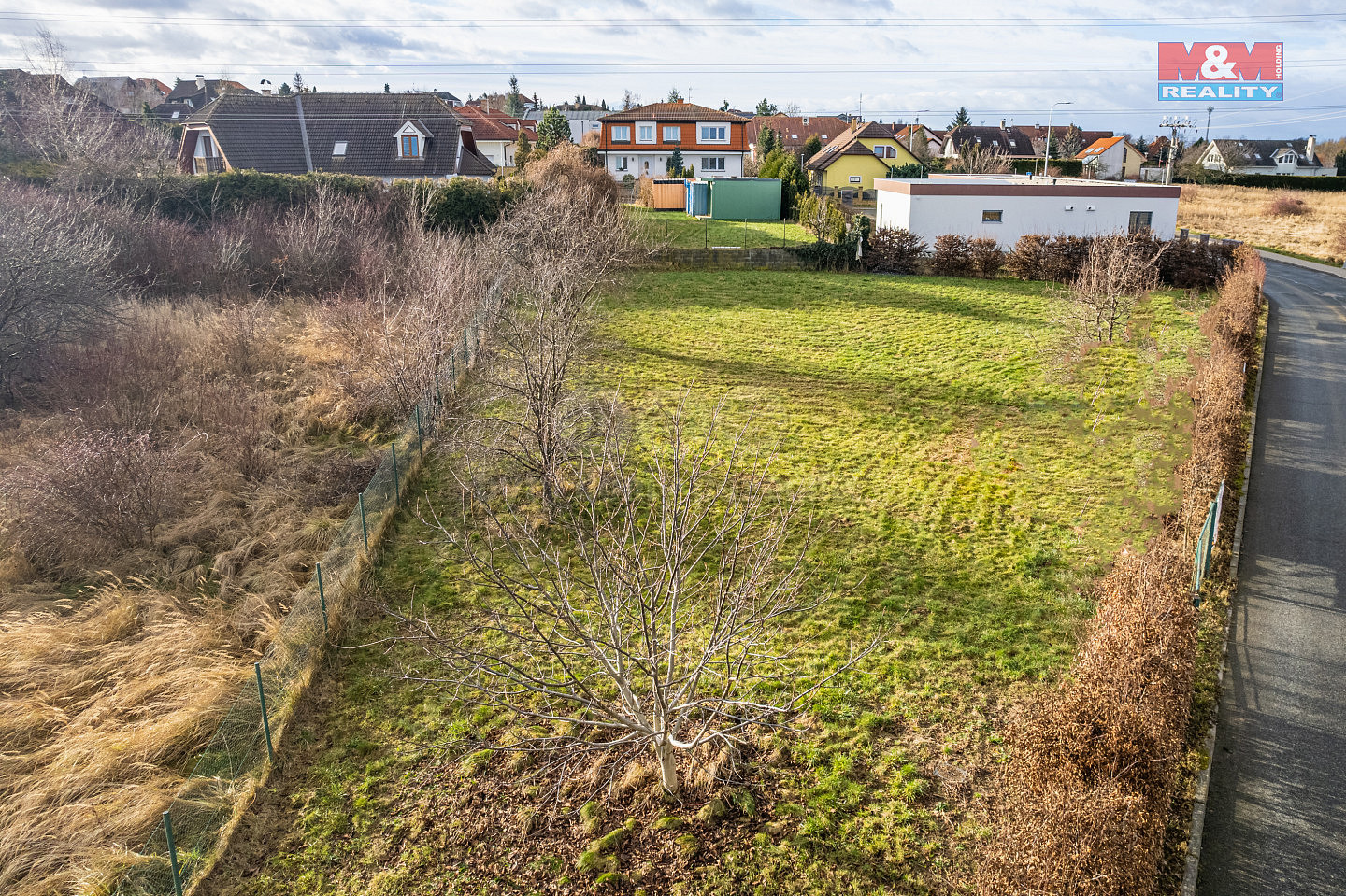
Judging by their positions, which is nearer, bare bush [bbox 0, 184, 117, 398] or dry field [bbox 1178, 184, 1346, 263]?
bare bush [bbox 0, 184, 117, 398]

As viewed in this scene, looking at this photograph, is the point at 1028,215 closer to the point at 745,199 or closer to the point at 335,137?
the point at 745,199

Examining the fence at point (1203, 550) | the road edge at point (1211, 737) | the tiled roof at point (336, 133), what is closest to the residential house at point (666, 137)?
the tiled roof at point (336, 133)

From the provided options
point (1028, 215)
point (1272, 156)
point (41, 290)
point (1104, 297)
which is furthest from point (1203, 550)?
point (1272, 156)

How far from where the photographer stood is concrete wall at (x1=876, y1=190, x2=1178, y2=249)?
1154 inches

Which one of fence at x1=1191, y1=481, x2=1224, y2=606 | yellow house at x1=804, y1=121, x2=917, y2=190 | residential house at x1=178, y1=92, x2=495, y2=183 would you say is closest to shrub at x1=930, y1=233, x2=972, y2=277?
fence at x1=1191, y1=481, x2=1224, y2=606

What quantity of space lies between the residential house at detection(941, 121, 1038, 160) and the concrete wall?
46.1 m

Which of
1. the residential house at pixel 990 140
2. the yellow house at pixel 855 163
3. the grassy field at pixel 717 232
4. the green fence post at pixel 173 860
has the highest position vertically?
the residential house at pixel 990 140

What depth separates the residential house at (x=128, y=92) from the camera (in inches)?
2465

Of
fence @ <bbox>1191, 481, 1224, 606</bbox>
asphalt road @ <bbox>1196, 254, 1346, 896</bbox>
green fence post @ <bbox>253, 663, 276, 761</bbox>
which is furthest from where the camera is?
fence @ <bbox>1191, 481, 1224, 606</bbox>

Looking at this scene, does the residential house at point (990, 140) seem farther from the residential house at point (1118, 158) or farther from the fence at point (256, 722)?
the fence at point (256, 722)

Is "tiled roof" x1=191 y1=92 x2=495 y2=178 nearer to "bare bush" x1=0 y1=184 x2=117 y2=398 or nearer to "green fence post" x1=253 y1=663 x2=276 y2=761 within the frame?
"bare bush" x1=0 y1=184 x2=117 y2=398

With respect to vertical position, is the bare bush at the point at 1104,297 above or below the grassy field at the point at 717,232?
below

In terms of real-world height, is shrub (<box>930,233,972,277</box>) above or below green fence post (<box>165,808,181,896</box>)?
above

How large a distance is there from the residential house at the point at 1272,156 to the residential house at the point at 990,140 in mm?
15238
